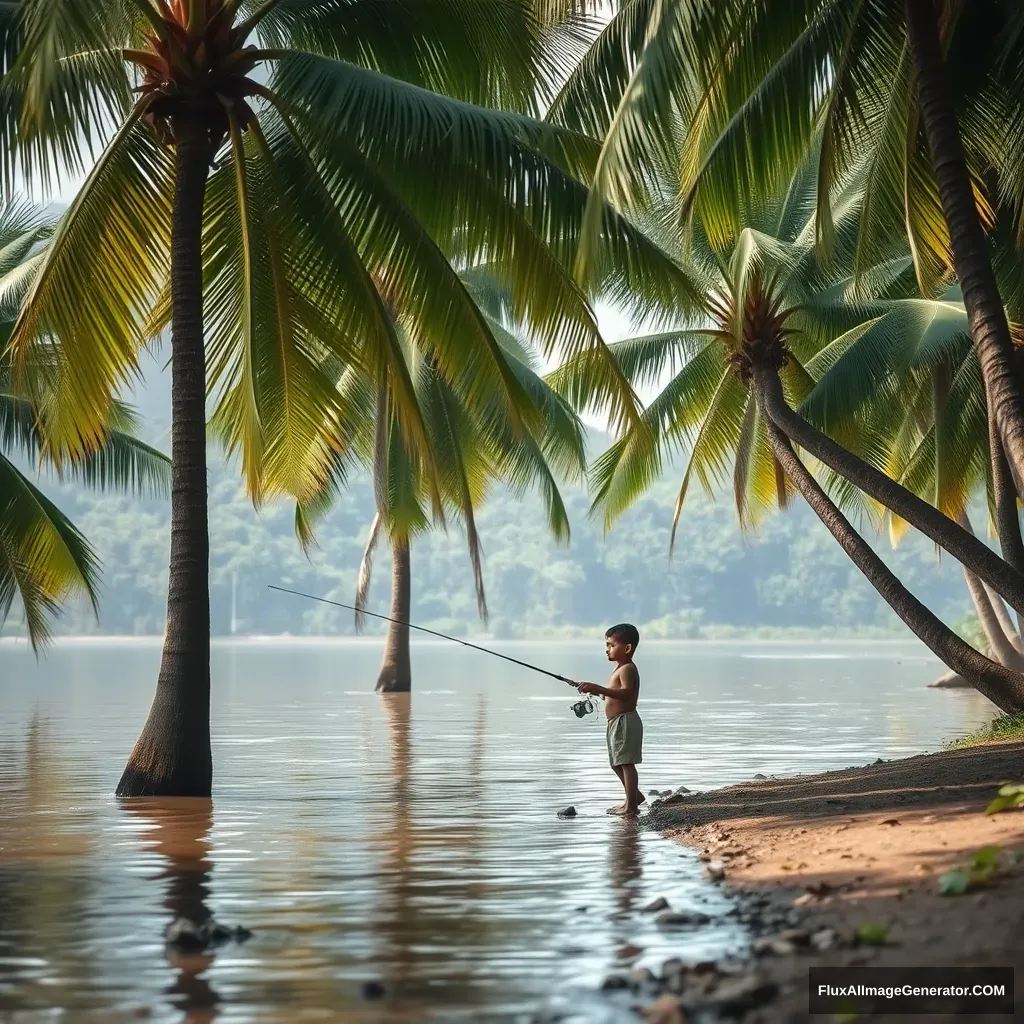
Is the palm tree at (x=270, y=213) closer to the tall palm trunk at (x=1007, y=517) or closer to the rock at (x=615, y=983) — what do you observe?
the tall palm trunk at (x=1007, y=517)

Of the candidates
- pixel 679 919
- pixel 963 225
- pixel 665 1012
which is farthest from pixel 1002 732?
pixel 665 1012

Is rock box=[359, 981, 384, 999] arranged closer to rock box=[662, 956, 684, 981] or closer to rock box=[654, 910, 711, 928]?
rock box=[662, 956, 684, 981]

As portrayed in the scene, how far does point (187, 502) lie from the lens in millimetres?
13195

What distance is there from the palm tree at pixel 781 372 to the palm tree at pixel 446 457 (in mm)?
2954

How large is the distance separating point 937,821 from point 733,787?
4.60 meters

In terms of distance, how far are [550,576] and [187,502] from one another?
551 feet

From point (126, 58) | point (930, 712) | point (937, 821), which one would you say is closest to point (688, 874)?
point (937, 821)

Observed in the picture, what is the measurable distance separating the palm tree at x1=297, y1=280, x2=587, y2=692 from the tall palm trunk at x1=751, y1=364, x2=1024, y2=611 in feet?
30.4

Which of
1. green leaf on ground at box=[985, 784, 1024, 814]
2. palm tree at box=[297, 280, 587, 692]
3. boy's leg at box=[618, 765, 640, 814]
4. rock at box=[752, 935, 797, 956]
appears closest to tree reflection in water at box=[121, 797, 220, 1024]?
rock at box=[752, 935, 797, 956]

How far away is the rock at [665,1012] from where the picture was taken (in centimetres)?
522

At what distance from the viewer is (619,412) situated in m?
14.1

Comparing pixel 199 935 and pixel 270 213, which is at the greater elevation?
pixel 270 213

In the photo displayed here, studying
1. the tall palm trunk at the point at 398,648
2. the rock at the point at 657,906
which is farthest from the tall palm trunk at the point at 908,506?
the tall palm trunk at the point at 398,648

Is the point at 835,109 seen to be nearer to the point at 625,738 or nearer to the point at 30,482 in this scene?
the point at 625,738
